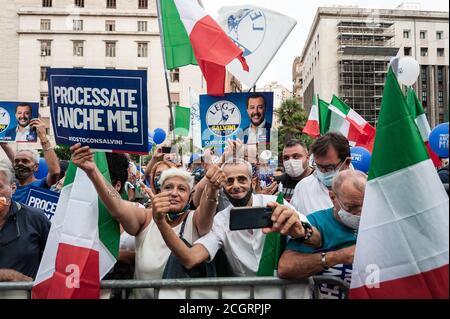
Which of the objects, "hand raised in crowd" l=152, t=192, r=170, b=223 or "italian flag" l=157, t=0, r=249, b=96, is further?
"italian flag" l=157, t=0, r=249, b=96

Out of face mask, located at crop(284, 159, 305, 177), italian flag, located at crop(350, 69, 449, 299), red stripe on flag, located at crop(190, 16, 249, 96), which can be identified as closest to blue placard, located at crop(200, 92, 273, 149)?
red stripe on flag, located at crop(190, 16, 249, 96)

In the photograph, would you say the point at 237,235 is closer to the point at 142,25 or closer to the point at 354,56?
the point at 142,25

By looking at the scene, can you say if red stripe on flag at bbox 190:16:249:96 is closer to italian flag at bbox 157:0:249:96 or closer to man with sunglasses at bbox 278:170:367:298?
italian flag at bbox 157:0:249:96

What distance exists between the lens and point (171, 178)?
2.93 m

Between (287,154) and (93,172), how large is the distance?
2555 millimetres

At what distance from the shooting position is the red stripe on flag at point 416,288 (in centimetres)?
183

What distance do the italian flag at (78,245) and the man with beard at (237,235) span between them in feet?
1.48

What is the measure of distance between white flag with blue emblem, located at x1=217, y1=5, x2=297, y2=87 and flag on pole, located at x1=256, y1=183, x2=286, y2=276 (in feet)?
7.62

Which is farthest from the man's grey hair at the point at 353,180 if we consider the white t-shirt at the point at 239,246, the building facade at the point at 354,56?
the building facade at the point at 354,56

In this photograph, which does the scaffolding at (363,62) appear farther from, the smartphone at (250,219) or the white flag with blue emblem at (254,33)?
the smartphone at (250,219)

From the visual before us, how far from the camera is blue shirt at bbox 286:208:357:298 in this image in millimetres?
2391

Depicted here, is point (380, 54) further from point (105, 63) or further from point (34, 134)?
point (34, 134)

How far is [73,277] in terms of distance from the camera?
8.46 feet

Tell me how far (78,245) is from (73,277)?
7.1 inches
